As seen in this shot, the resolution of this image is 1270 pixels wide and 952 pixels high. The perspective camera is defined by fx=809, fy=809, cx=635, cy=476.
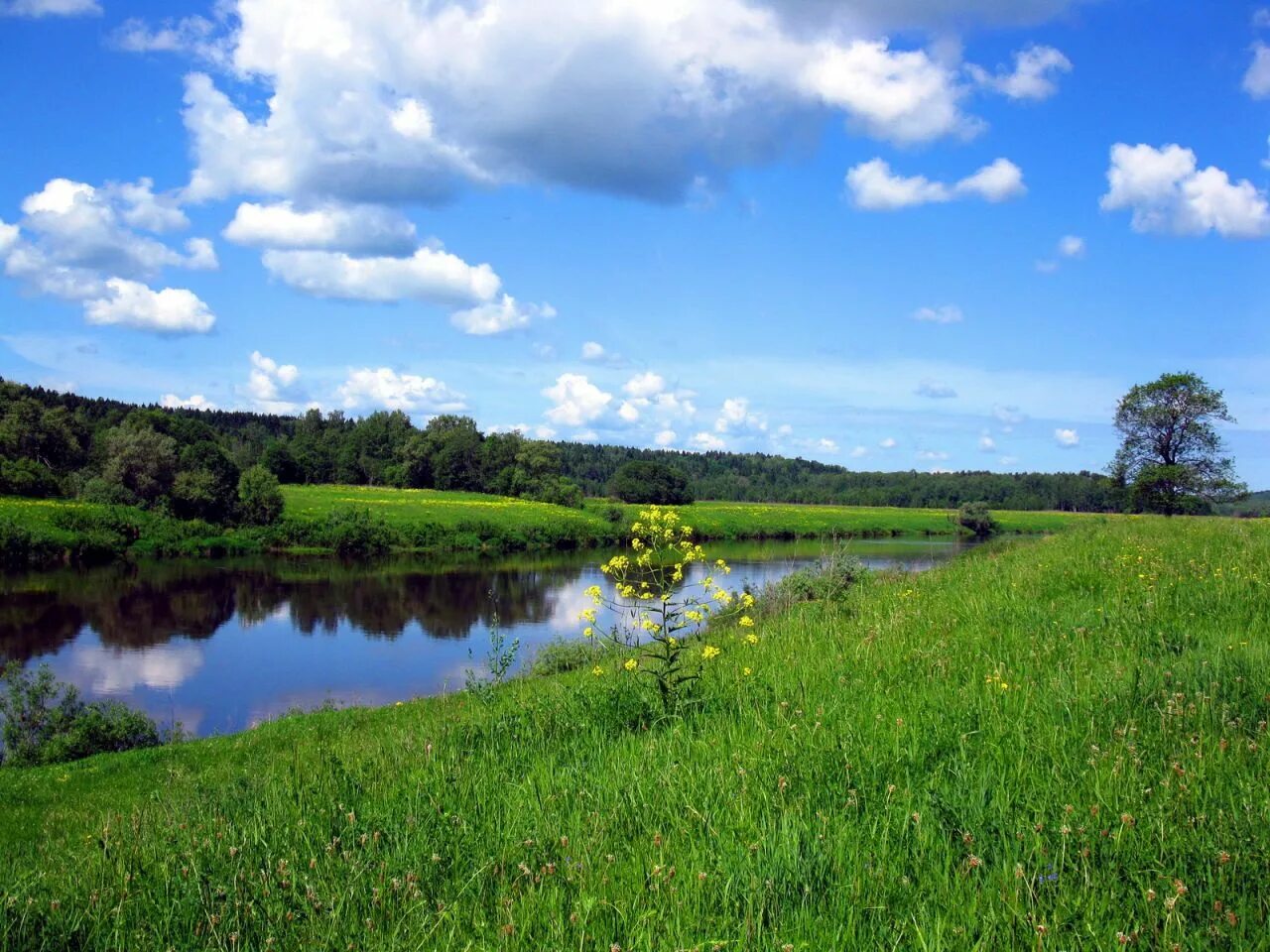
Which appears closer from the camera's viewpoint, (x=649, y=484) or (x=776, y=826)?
(x=776, y=826)

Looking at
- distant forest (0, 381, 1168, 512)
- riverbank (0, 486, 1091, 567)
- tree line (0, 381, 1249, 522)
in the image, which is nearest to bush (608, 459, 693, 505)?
tree line (0, 381, 1249, 522)

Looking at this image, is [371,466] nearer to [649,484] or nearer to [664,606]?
[649,484]

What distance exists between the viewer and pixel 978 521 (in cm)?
8138

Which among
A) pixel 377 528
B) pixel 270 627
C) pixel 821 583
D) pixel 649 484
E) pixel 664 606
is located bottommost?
pixel 270 627

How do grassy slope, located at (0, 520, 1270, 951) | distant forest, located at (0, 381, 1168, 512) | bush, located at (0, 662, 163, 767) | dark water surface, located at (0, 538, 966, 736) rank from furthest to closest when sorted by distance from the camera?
distant forest, located at (0, 381, 1168, 512)
dark water surface, located at (0, 538, 966, 736)
bush, located at (0, 662, 163, 767)
grassy slope, located at (0, 520, 1270, 951)

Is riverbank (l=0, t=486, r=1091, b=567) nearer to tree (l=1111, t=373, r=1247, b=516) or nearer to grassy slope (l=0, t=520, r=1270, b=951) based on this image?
tree (l=1111, t=373, r=1247, b=516)

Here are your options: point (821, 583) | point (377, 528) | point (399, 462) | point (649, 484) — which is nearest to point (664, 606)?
point (821, 583)

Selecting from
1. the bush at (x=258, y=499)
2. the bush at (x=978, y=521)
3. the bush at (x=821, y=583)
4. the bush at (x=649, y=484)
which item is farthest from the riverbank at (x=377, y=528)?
the bush at (x=821, y=583)

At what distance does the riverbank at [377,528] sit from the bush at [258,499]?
1.56m

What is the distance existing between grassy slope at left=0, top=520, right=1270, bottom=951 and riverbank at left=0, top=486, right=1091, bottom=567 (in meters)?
42.8

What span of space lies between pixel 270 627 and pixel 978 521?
70.2 metres

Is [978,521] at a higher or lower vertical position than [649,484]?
lower

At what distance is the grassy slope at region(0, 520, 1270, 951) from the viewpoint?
240 cm

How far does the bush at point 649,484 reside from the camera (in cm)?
10612
